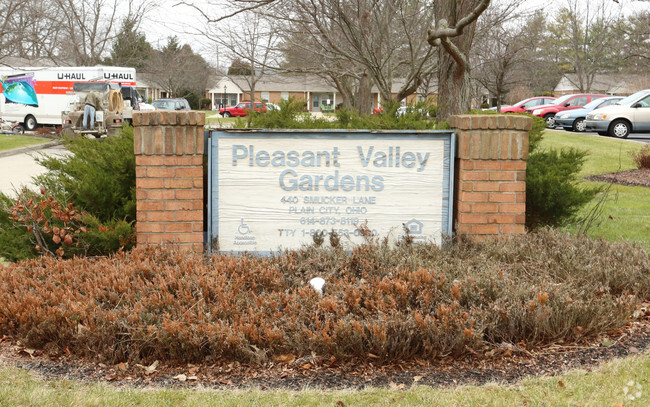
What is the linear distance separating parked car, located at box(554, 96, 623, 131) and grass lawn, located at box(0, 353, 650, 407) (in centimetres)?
2692

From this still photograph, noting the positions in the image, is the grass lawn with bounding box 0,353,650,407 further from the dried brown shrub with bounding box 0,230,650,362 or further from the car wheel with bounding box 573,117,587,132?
the car wheel with bounding box 573,117,587,132

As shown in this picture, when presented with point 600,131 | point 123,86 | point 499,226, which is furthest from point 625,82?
point 499,226

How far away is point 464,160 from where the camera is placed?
18.0 feet

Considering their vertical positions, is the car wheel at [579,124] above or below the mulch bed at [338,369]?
above

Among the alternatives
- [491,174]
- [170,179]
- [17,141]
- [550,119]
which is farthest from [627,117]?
[170,179]

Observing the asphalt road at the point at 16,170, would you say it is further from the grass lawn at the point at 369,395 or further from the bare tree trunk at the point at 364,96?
the grass lawn at the point at 369,395

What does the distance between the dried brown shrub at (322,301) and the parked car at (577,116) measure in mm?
25077

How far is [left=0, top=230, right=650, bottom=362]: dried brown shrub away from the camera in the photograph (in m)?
3.76

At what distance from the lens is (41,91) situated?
30.1 m

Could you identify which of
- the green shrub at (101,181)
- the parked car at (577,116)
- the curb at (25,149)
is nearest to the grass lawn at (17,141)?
the curb at (25,149)

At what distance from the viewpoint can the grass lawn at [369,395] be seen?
10.6 feet

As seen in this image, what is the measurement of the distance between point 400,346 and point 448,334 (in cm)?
28

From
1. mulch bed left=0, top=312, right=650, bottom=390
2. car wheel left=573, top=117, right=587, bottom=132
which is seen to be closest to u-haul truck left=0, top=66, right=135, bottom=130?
car wheel left=573, top=117, right=587, bottom=132

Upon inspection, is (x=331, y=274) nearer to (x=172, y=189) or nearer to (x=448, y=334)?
(x=448, y=334)
